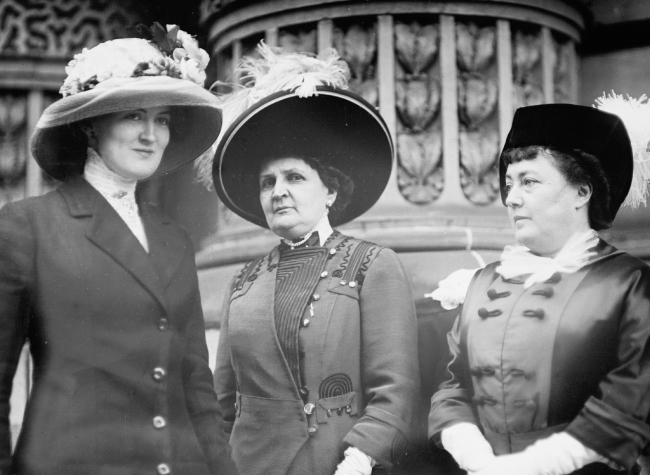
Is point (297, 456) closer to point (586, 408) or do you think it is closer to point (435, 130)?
point (586, 408)

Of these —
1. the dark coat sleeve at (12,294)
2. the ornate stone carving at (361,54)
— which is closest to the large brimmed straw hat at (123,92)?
the dark coat sleeve at (12,294)

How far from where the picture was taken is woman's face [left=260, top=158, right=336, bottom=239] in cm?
274

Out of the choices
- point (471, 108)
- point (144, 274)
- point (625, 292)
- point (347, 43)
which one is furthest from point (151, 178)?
point (625, 292)

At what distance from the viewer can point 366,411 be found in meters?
2.58

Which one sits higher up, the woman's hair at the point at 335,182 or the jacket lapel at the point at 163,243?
the woman's hair at the point at 335,182

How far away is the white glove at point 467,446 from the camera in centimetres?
241

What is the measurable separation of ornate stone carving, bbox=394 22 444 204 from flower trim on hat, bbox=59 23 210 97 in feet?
2.25

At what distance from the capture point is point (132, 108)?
2631 mm

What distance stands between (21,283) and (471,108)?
1.45 m

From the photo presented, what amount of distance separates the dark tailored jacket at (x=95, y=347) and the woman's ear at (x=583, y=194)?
101 centimetres

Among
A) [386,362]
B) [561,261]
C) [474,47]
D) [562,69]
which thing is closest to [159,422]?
[386,362]

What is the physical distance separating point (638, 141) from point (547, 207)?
285 millimetres

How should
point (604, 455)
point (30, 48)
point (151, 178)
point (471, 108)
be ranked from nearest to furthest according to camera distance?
1. point (604, 455)
2. point (151, 178)
3. point (471, 108)
4. point (30, 48)

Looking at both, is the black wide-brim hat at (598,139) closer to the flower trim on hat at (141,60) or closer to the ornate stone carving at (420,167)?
the ornate stone carving at (420,167)
